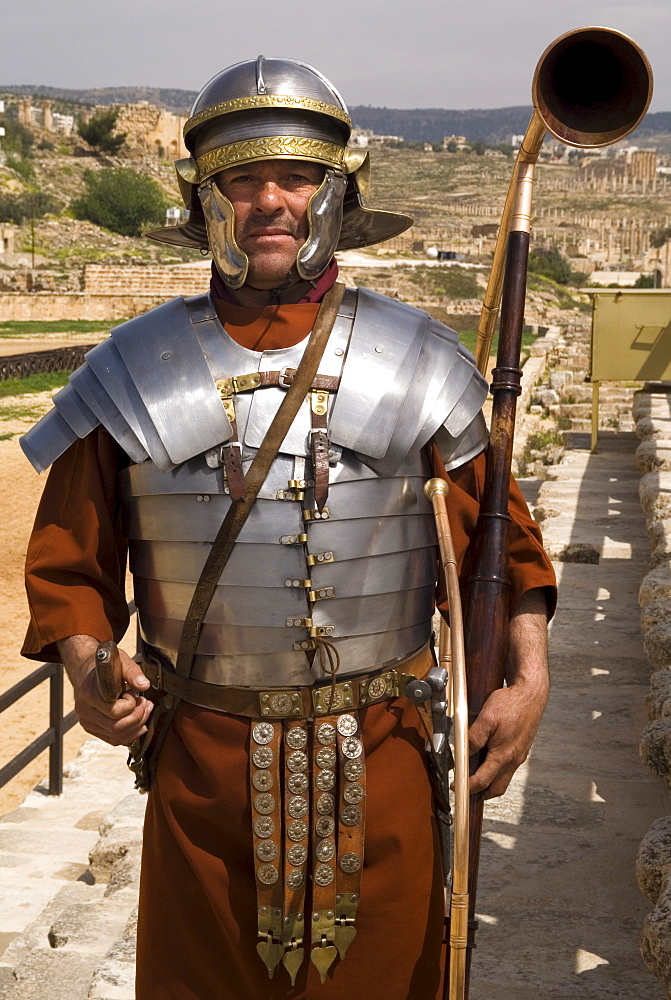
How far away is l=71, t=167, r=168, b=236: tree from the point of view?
5312cm

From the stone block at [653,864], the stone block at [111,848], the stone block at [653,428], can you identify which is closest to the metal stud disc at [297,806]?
the stone block at [653,864]

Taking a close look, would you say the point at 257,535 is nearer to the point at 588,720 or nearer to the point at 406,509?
the point at 406,509

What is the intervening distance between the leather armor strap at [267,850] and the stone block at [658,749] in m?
1.45

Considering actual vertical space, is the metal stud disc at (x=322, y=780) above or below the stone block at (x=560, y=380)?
below

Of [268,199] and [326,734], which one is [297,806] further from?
[268,199]

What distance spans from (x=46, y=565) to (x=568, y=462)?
883 cm

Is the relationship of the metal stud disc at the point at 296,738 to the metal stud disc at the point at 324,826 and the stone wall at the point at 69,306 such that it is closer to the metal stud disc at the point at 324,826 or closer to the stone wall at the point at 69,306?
the metal stud disc at the point at 324,826

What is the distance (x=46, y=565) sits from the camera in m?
2.19

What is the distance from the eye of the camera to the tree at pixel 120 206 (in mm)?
53125

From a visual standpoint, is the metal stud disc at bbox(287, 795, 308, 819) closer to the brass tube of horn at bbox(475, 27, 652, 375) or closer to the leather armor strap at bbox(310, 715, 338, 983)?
the leather armor strap at bbox(310, 715, 338, 983)

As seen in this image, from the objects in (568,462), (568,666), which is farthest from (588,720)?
(568,462)

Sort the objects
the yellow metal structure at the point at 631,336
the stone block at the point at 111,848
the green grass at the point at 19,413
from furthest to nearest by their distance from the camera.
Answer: the green grass at the point at 19,413
the yellow metal structure at the point at 631,336
the stone block at the point at 111,848

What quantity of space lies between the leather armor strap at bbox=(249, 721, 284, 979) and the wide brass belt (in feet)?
0.24

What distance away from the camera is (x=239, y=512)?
2.10 metres
